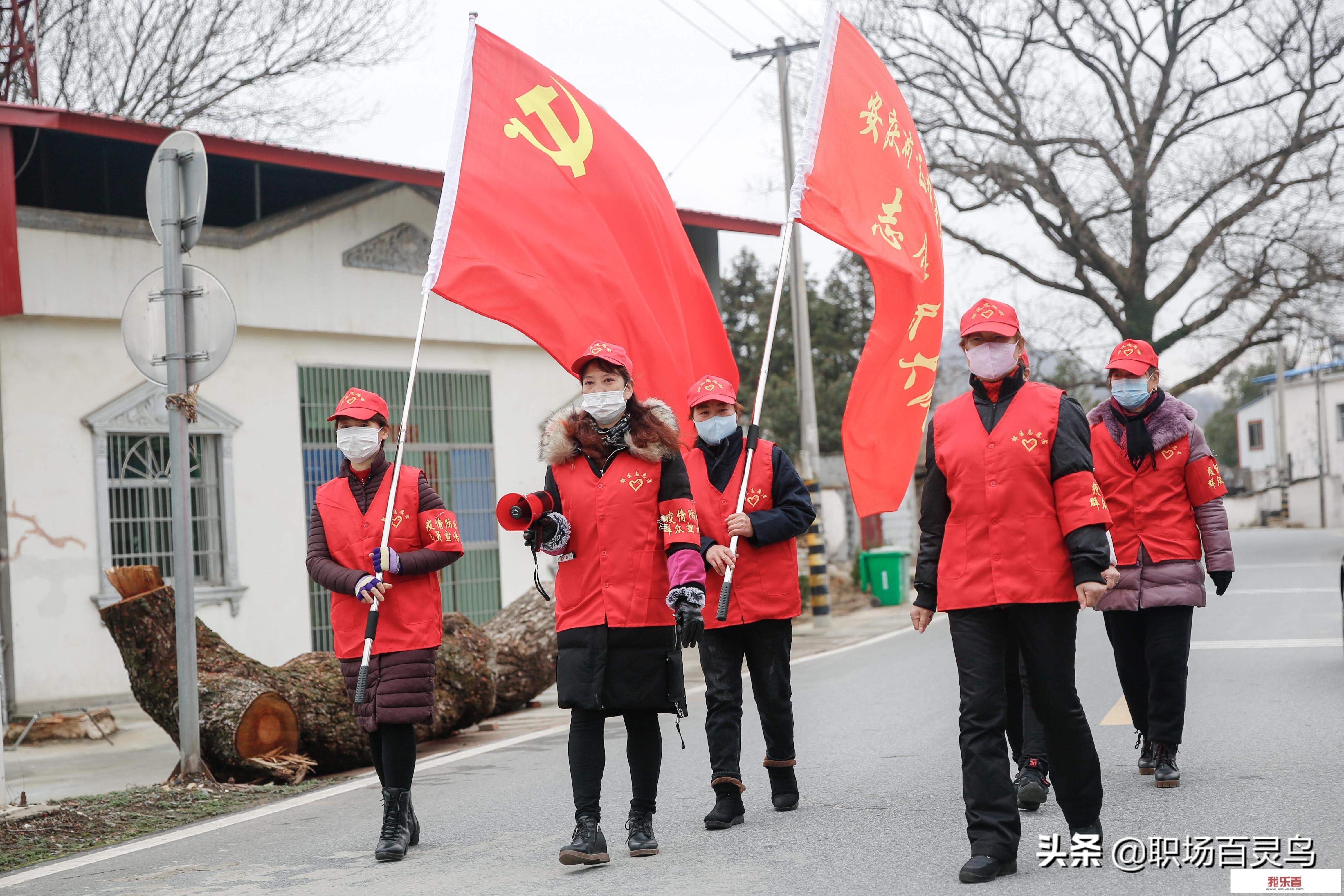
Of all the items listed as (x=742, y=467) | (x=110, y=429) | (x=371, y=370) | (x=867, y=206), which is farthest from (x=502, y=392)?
(x=742, y=467)

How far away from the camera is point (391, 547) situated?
563 cm

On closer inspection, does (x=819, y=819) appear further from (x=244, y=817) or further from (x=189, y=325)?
(x=189, y=325)

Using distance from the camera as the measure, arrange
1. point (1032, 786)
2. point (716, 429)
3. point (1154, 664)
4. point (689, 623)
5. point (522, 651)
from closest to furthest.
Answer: point (689, 623) → point (1032, 786) → point (716, 429) → point (1154, 664) → point (522, 651)

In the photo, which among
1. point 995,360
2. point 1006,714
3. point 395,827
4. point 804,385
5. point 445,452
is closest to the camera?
point 1006,714

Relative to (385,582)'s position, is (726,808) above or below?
below

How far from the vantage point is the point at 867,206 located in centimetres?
727

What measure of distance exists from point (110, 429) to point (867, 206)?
304 inches

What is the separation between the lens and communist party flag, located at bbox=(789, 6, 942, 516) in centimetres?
680

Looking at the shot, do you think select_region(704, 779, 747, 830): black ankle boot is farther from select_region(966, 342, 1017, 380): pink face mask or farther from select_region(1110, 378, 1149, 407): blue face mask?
select_region(1110, 378, 1149, 407): blue face mask

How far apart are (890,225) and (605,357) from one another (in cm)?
275

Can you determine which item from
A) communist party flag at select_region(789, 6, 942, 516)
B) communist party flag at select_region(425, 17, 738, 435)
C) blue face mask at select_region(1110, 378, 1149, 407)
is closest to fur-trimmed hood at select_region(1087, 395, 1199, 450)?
blue face mask at select_region(1110, 378, 1149, 407)

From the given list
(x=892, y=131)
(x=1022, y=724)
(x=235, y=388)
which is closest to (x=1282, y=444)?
(x=235, y=388)

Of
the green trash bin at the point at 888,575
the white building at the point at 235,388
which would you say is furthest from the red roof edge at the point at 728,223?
the green trash bin at the point at 888,575

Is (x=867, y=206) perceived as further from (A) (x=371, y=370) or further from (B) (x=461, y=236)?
(A) (x=371, y=370)
